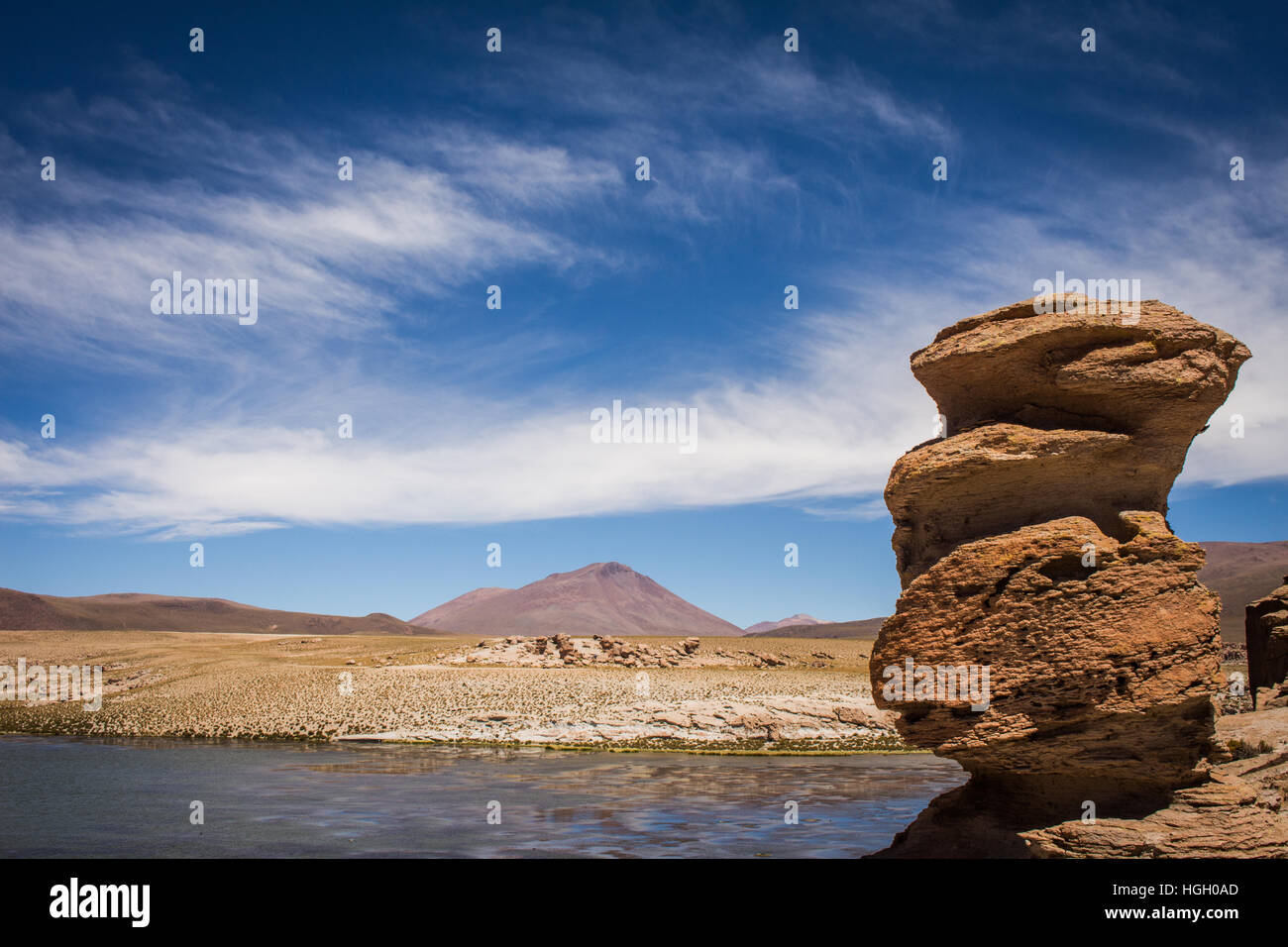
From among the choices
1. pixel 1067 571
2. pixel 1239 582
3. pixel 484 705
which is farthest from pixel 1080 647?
pixel 1239 582

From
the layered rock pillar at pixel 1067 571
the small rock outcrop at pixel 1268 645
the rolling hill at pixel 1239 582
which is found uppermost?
the layered rock pillar at pixel 1067 571

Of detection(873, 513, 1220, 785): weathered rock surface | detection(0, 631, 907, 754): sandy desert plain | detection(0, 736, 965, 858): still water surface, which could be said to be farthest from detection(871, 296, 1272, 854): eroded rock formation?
detection(0, 631, 907, 754): sandy desert plain

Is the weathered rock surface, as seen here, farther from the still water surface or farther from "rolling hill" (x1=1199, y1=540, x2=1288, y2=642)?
"rolling hill" (x1=1199, y1=540, x2=1288, y2=642)

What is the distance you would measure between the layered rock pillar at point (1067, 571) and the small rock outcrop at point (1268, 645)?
566 inches

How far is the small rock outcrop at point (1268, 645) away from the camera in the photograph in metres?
23.5

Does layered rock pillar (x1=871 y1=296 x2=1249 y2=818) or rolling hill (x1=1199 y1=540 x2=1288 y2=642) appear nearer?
layered rock pillar (x1=871 y1=296 x2=1249 y2=818)

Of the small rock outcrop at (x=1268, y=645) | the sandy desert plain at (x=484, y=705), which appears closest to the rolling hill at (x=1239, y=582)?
the sandy desert plain at (x=484, y=705)

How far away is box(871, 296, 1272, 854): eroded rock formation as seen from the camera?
11.0m

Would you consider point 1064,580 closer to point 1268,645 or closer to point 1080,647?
point 1080,647

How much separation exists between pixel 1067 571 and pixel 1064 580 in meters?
0.17

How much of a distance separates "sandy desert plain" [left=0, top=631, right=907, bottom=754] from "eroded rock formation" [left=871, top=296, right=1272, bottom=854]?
20916 millimetres

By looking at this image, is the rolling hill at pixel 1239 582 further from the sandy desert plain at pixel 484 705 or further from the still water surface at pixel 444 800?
the still water surface at pixel 444 800

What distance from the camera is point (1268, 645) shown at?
2411 centimetres
